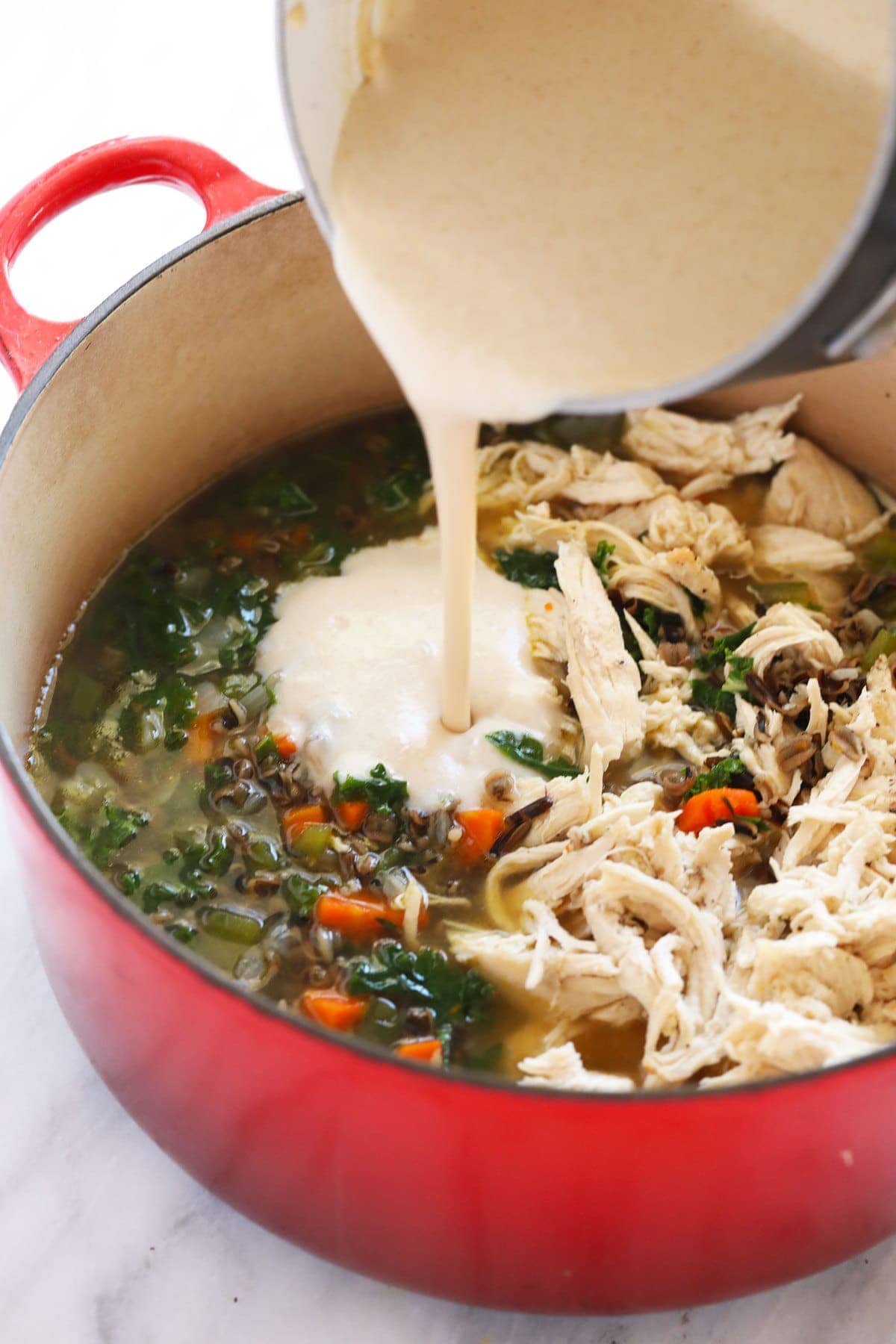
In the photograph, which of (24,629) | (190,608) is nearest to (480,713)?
(190,608)

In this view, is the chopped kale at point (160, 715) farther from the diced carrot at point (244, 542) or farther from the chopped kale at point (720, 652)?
the chopped kale at point (720, 652)

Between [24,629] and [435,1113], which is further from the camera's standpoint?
[24,629]

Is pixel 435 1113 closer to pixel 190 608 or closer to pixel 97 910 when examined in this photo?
pixel 97 910

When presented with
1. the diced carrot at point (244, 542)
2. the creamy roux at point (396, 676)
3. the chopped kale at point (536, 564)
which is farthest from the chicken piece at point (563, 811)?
the diced carrot at point (244, 542)

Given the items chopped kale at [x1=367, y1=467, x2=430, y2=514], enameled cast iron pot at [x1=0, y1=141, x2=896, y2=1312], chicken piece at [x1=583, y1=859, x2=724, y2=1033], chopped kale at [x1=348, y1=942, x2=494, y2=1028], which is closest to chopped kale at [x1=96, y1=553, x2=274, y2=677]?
enameled cast iron pot at [x1=0, y1=141, x2=896, y2=1312]

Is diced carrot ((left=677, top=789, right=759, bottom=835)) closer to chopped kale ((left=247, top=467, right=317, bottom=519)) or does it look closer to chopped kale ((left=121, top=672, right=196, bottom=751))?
chopped kale ((left=121, top=672, right=196, bottom=751))

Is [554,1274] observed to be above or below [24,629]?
below
